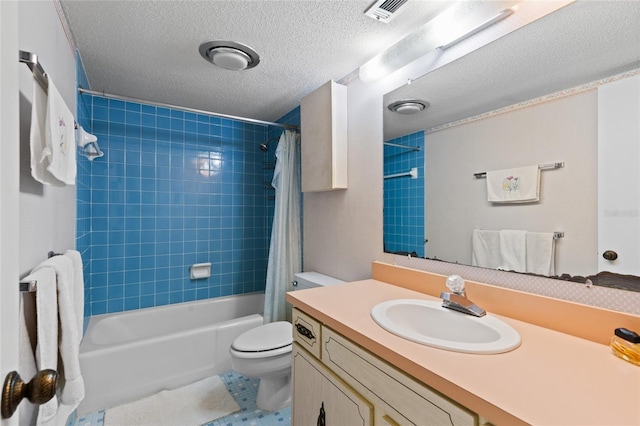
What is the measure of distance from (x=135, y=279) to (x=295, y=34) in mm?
2366

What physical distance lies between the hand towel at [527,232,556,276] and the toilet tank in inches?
45.8

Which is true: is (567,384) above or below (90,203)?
below

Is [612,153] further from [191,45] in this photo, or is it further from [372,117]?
[191,45]

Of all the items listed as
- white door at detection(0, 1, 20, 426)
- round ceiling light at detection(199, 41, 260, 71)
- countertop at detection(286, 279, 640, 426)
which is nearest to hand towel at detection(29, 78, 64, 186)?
white door at detection(0, 1, 20, 426)

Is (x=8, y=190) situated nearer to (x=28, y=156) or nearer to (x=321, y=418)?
(x=28, y=156)

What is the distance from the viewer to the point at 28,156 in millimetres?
965

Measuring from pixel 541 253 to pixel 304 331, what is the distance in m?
0.96

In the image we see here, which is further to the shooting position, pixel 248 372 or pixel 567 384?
pixel 248 372

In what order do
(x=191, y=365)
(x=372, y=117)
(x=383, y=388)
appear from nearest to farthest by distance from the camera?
1. (x=383, y=388)
2. (x=372, y=117)
3. (x=191, y=365)

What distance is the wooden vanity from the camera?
59 centimetres

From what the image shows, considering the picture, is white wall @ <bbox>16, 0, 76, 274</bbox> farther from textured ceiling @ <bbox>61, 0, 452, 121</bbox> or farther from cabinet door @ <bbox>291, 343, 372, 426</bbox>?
cabinet door @ <bbox>291, 343, 372, 426</bbox>

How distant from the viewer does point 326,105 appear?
1934 millimetres

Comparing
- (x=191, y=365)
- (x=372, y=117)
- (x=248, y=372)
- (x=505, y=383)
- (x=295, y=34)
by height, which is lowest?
(x=191, y=365)

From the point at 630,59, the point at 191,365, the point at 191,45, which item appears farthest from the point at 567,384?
the point at 191,365
